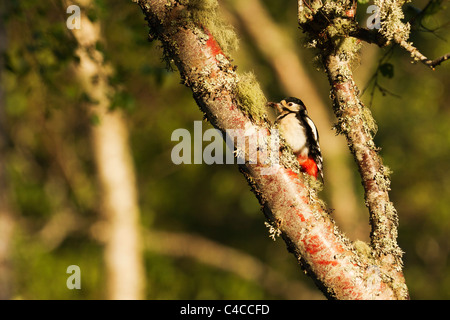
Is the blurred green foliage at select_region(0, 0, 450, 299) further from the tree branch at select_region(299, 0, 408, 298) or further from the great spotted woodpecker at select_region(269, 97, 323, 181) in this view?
the tree branch at select_region(299, 0, 408, 298)

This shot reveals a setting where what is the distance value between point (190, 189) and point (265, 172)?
11.8 metres

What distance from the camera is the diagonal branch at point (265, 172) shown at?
2.03 meters

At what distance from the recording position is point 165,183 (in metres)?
13.5

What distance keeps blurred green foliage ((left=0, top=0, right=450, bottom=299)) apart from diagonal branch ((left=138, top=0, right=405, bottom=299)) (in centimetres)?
793

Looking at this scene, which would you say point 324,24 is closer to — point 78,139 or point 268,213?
point 268,213

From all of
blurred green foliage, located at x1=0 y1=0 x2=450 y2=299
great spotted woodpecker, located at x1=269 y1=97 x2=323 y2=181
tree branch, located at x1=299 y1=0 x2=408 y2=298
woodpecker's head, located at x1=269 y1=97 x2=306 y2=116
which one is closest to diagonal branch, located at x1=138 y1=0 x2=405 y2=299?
tree branch, located at x1=299 y1=0 x2=408 y2=298

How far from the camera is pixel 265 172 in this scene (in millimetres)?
2049

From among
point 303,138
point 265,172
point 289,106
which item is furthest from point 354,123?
point 289,106

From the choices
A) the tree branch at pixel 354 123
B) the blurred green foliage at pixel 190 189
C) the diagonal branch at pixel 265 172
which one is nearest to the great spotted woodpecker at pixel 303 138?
the tree branch at pixel 354 123

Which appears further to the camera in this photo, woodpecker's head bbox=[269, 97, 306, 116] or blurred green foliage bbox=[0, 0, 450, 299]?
blurred green foliage bbox=[0, 0, 450, 299]

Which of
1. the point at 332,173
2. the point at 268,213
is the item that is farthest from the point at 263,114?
the point at 332,173

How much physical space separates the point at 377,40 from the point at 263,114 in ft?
1.98

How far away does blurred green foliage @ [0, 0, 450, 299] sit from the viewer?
443 inches

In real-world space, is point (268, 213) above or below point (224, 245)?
below
